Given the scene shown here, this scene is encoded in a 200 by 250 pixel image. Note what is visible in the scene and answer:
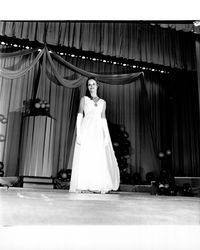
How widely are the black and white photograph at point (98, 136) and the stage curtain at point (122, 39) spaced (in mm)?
16

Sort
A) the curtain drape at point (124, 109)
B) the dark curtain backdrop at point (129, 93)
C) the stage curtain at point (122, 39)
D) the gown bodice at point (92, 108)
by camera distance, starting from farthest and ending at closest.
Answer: the curtain drape at point (124, 109), the dark curtain backdrop at point (129, 93), the stage curtain at point (122, 39), the gown bodice at point (92, 108)

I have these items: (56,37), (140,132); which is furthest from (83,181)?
(140,132)

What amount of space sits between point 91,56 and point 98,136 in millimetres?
2949

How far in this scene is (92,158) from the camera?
3.45 m

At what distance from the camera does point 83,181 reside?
3.38 metres

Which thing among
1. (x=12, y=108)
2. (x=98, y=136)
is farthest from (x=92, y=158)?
(x=12, y=108)

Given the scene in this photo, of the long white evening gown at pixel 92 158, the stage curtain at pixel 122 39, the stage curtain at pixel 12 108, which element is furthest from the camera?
the stage curtain at pixel 12 108

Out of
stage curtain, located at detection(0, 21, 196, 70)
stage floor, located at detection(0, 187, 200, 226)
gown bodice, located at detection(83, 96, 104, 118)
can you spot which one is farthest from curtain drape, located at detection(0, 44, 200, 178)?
stage floor, located at detection(0, 187, 200, 226)

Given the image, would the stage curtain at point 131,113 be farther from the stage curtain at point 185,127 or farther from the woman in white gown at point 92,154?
the woman in white gown at point 92,154

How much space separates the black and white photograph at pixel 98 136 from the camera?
1415 mm
